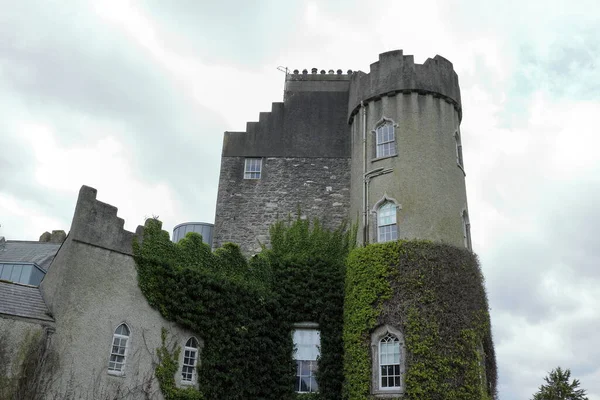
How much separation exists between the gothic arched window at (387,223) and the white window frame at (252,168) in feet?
22.3

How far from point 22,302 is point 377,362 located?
10671 mm

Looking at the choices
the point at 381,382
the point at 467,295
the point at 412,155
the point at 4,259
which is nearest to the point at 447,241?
the point at 467,295

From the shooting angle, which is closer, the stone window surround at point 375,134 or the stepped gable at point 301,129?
the stone window surround at point 375,134

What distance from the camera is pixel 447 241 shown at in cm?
1894

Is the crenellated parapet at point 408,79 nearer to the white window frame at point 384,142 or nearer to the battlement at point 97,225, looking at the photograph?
the white window frame at point 384,142

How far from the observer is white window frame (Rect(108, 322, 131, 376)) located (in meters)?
15.8

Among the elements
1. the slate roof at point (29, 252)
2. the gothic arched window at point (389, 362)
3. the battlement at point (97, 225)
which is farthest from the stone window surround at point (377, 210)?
the slate roof at point (29, 252)

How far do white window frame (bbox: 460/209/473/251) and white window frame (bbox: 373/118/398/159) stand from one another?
3.41 metres

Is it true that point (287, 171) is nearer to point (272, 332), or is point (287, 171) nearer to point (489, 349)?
point (272, 332)

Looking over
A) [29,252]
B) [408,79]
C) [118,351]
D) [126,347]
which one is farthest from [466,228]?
[29,252]

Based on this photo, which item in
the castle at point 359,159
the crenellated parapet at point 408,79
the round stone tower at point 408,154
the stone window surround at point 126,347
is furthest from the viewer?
the crenellated parapet at point 408,79

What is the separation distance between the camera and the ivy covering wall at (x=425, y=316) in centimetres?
1641

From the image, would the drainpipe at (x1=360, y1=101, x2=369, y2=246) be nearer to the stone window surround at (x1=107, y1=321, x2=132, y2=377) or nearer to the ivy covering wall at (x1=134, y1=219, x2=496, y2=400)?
the ivy covering wall at (x1=134, y1=219, x2=496, y2=400)

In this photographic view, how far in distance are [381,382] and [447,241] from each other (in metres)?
5.30
